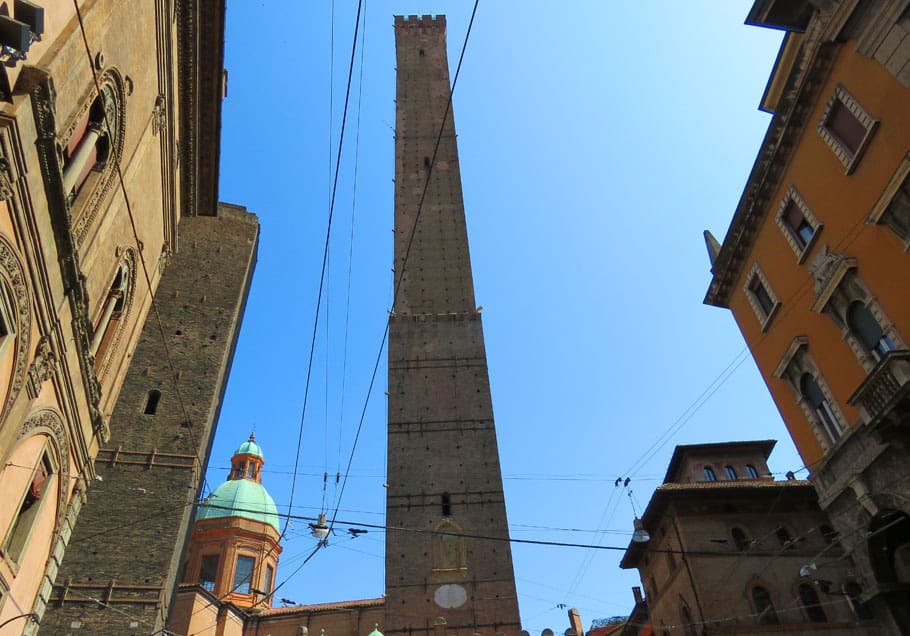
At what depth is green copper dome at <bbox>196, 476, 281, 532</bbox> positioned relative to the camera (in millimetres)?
33156

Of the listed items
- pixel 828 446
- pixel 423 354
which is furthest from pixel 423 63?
pixel 828 446

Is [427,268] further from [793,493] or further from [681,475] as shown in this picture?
[793,493]

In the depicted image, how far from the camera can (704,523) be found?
17391mm

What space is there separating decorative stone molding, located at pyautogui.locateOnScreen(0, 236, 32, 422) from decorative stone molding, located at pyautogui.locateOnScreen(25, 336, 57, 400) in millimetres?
238

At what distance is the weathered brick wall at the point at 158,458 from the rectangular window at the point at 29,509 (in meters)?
8.68

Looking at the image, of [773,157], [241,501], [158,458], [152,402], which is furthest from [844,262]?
[241,501]

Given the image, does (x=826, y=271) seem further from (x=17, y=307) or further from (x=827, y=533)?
(x=17, y=307)

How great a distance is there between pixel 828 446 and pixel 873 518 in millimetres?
1530

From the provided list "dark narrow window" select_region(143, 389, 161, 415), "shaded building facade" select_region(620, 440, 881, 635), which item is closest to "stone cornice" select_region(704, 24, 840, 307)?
"shaded building facade" select_region(620, 440, 881, 635)

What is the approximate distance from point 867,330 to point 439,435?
14864mm

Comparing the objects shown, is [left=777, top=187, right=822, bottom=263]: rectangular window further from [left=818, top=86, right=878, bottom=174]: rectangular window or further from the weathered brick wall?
the weathered brick wall

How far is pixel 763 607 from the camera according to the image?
618 inches

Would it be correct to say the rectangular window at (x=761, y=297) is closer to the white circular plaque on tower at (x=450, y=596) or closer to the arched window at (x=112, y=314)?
the white circular plaque on tower at (x=450, y=596)

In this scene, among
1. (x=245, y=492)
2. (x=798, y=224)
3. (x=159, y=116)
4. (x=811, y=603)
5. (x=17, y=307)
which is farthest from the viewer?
(x=245, y=492)
